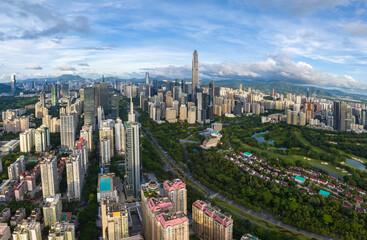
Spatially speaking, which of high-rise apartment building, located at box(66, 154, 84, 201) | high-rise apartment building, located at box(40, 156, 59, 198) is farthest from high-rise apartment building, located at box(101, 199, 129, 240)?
high-rise apartment building, located at box(40, 156, 59, 198)

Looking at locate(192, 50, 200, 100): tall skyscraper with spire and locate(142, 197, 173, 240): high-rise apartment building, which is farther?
locate(192, 50, 200, 100): tall skyscraper with spire

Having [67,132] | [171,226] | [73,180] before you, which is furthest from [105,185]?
[67,132]

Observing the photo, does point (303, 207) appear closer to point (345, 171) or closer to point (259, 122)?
point (345, 171)

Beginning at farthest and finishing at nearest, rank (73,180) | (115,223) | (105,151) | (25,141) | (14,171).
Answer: (25,141), (105,151), (14,171), (73,180), (115,223)

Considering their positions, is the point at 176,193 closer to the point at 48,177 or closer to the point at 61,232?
the point at 61,232

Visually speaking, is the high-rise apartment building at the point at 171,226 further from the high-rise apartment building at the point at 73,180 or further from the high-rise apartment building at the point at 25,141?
the high-rise apartment building at the point at 25,141

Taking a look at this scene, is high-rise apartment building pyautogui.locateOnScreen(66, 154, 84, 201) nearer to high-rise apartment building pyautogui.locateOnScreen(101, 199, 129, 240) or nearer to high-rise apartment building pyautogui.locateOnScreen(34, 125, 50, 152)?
high-rise apartment building pyautogui.locateOnScreen(101, 199, 129, 240)
